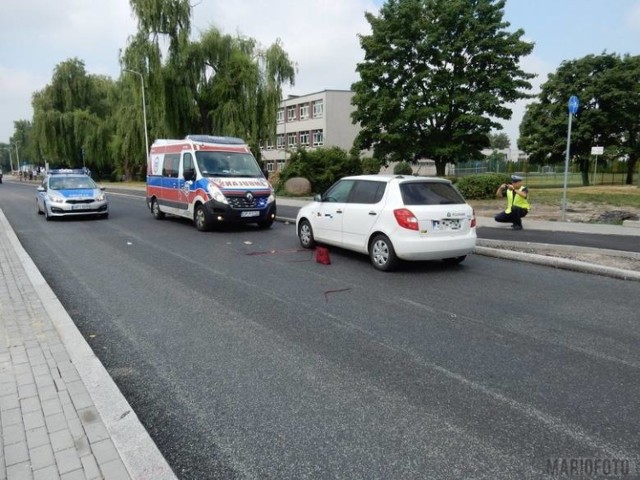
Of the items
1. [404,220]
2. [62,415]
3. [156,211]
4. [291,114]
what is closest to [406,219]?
[404,220]

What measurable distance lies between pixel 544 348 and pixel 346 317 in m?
2.13

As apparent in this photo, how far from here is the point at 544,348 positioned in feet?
15.8

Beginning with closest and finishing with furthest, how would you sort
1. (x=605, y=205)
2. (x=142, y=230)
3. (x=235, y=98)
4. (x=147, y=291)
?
(x=147, y=291) < (x=142, y=230) < (x=605, y=205) < (x=235, y=98)

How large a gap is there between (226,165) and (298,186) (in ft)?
44.3

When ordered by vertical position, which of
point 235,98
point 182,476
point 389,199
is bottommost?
point 182,476

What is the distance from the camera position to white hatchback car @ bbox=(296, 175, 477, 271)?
26.2ft

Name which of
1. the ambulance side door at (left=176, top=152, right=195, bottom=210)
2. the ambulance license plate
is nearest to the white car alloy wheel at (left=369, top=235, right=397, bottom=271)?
the ambulance license plate

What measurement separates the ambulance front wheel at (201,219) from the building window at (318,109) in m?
55.6

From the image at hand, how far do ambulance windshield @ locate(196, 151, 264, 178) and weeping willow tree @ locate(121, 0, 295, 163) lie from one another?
18.8 meters

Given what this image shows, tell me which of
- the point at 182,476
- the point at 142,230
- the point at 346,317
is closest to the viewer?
the point at 182,476

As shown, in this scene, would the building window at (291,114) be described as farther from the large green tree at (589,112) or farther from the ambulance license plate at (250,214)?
the ambulance license plate at (250,214)

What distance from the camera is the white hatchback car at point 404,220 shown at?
7996 mm

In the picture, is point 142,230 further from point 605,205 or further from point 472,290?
point 605,205

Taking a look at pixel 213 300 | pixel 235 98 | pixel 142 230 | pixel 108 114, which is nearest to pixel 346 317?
pixel 213 300
